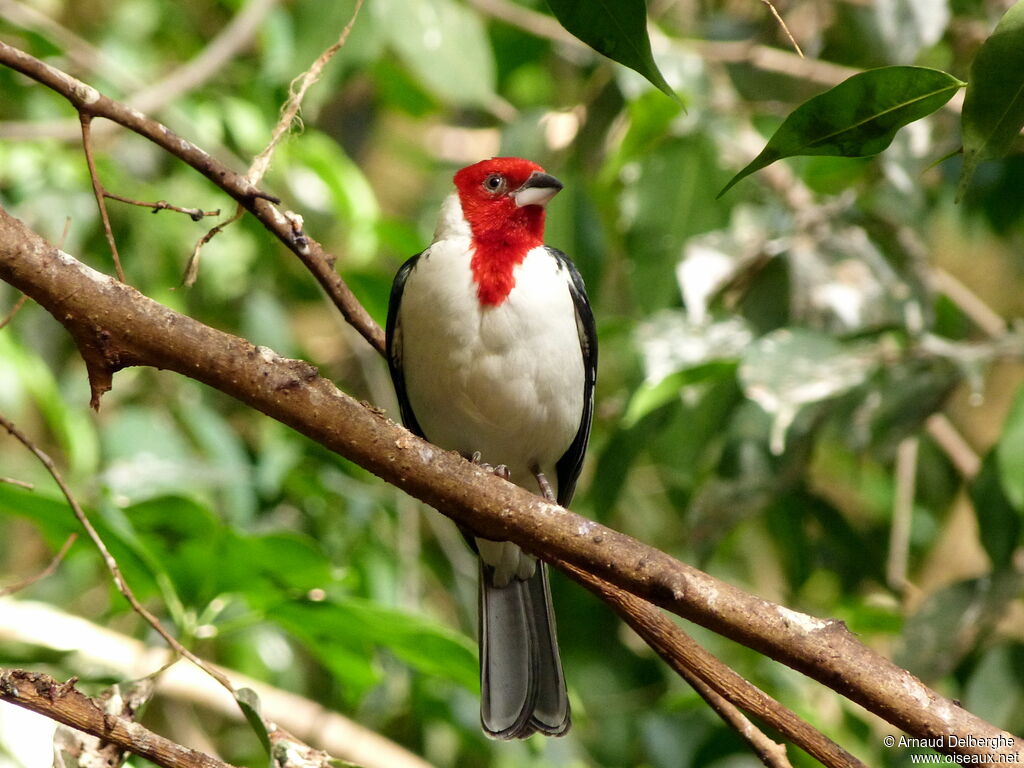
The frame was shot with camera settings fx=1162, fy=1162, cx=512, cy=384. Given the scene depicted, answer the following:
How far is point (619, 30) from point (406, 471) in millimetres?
717

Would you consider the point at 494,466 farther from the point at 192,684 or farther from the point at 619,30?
the point at 619,30

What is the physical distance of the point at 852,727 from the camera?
155 inches

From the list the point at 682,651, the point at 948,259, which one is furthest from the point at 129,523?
the point at 948,259

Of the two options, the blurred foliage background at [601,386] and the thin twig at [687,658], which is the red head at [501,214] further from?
the thin twig at [687,658]

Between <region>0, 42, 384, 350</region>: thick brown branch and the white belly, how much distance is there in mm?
634

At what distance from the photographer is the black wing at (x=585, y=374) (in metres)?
3.06

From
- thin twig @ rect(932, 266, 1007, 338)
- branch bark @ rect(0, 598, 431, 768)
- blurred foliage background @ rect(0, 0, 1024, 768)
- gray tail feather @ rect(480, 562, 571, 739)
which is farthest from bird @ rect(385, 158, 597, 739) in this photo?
thin twig @ rect(932, 266, 1007, 338)

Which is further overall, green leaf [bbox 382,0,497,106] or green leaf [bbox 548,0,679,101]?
green leaf [bbox 382,0,497,106]

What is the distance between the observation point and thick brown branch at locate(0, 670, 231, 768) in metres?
1.57

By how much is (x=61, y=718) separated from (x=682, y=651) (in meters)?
0.97

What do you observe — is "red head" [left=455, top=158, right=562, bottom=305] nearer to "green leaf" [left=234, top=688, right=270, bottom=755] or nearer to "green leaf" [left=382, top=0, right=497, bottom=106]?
"green leaf" [left=382, top=0, right=497, bottom=106]

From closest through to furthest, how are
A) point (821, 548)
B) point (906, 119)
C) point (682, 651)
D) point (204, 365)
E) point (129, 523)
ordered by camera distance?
1. point (906, 119)
2. point (204, 365)
3. point (682, 651)
4. point (129, 523)
5. point (821, 548)

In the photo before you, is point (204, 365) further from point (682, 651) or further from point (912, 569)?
point (912, 569)

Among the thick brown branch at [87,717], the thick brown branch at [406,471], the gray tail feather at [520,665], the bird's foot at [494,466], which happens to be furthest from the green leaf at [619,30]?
the gray tail feather at [520,665]
